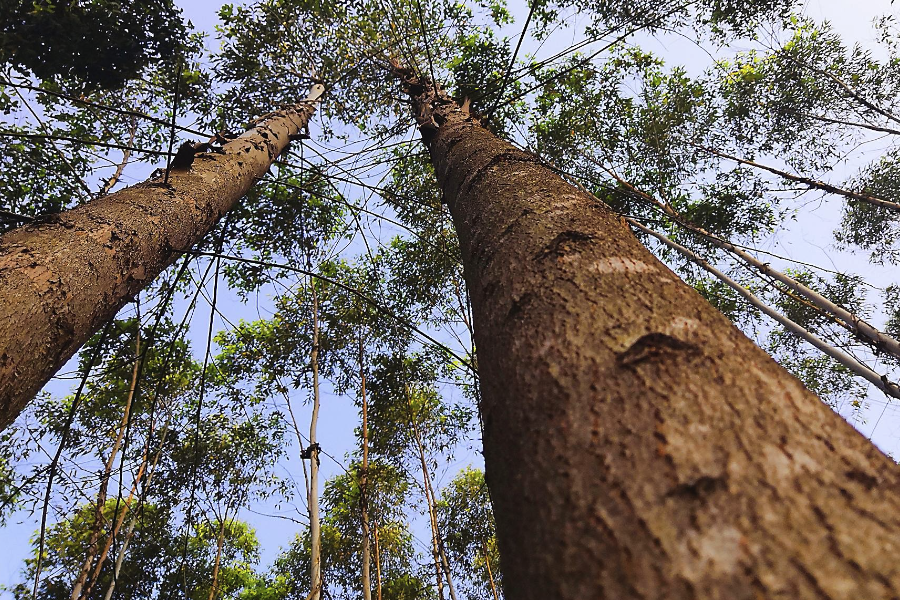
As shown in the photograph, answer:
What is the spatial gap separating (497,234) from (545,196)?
15cm

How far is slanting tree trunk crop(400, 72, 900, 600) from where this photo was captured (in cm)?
31

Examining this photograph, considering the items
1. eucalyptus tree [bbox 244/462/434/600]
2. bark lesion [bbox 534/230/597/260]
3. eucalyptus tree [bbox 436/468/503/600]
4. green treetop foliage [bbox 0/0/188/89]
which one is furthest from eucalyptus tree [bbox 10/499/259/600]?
bark lesion [bbox 534/230/597/260]

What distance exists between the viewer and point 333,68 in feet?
18.9

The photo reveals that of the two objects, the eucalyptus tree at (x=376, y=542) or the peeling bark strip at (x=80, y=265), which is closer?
the peeling bark strip at (x=80, y=265)

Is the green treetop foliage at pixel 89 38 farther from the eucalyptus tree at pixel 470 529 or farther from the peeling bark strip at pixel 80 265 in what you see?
the eucalyptus tree at pixel 470 529

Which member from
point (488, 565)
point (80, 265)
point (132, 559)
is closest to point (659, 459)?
point (80, 265)

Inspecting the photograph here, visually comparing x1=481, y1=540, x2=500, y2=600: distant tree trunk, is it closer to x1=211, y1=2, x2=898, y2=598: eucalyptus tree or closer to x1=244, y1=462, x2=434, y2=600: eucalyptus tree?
x1=244, y1=462, x2=434, y2=600: eucalyptus tree

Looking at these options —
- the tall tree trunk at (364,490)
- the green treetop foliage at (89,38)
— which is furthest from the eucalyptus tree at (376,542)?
the green treetop foliage at (89,38)

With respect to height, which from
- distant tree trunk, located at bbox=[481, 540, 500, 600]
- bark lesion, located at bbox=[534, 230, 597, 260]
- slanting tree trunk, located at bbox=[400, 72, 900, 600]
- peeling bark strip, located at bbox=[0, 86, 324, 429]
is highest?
distant tree trunk, located at bbox=[481, 540, 500, 600]

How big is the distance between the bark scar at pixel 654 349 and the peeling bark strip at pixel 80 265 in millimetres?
1062

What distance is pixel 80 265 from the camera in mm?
1062

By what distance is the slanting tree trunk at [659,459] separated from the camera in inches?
12.1

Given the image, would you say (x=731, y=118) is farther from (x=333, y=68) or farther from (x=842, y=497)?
(x=842, y=497)

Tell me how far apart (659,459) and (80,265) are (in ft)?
4.14
